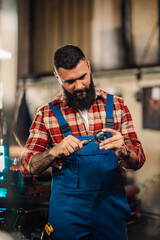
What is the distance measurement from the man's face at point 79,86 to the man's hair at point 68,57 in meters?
0.02

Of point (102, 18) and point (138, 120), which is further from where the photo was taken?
point (102, 18)

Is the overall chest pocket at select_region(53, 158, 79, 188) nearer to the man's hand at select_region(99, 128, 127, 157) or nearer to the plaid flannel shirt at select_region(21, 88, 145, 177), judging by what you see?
the plaid flannel shirt at select_region(21, 88, 145, 177)

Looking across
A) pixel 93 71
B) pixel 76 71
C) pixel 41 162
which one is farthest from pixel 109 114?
pixel 93 71

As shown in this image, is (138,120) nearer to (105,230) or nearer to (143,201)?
(143,201)

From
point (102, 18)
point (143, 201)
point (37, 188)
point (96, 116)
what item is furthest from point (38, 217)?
point (102, 18)

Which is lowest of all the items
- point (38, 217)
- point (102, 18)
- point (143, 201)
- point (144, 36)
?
point (143, 201)

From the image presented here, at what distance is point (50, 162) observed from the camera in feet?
4.96

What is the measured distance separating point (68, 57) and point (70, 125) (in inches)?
14.0

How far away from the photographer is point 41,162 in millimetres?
1513

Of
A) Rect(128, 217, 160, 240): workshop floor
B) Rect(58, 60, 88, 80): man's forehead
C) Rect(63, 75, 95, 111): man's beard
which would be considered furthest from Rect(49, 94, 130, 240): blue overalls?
Rect(128, 217, 160, 240): workshop floor

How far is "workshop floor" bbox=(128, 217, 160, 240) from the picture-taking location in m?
2.81

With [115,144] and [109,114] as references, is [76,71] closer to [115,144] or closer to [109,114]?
[109,114]

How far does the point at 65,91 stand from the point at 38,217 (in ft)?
2.93

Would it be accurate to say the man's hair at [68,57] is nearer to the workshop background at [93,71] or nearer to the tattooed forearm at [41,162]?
the tattooed forearm at [41,162]
